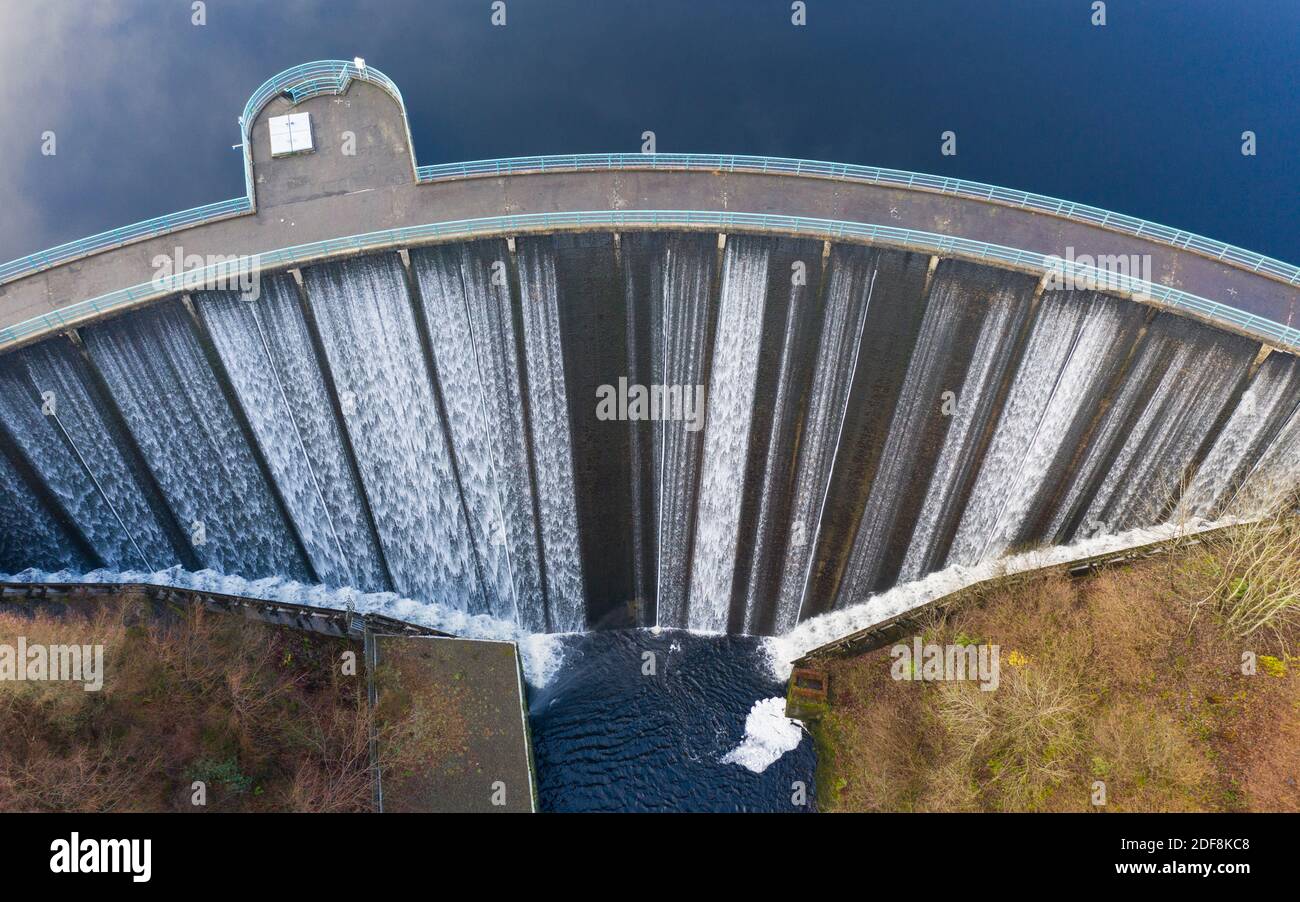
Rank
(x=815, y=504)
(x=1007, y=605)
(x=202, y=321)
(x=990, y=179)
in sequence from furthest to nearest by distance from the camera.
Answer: (x=990, y=179), (x=815, y=504), (x=1007, y=605), (x=202, y=321)

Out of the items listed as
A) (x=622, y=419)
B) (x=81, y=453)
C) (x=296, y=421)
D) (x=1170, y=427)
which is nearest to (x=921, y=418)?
(x=1170, y=427)

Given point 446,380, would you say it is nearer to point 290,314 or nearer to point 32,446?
point 290,314

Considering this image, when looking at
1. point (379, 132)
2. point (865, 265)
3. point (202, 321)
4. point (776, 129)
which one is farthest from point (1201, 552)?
point (202, 321)

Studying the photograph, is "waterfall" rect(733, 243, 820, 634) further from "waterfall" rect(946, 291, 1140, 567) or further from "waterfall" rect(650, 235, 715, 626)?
"waterfall" rect(946, 291, 1140, 567)

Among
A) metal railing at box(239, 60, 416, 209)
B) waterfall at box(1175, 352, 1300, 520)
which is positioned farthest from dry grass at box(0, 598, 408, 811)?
waterfall at box(1175, 352, 1300, 520)

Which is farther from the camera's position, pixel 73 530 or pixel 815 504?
pixel 815 504

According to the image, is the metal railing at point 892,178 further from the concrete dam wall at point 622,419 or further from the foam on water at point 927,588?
the foam on water at point 927,588
